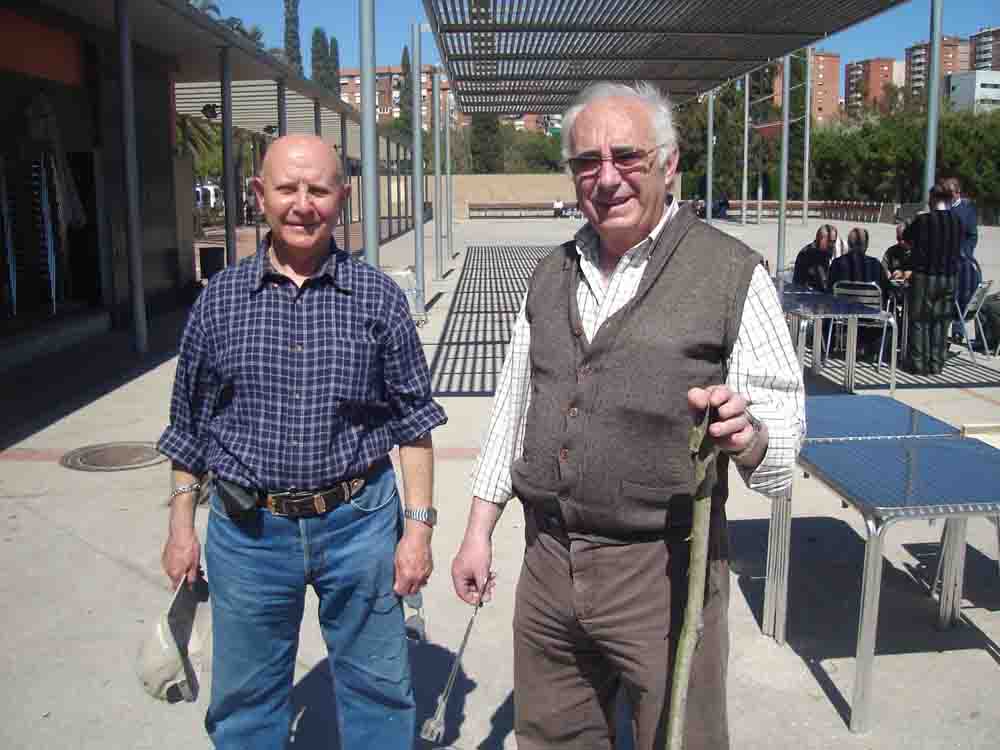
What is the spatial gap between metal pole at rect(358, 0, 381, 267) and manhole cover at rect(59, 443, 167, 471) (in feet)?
6.08

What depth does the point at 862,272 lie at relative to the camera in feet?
32.0

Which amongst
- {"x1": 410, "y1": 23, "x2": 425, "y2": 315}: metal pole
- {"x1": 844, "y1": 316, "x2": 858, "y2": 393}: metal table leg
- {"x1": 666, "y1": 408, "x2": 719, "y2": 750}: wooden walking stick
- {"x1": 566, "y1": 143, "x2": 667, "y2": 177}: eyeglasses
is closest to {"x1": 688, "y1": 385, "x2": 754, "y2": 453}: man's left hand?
{"x1": 666, "y1": 408, "x2": 719, "y2": 750}: wooden walking stick

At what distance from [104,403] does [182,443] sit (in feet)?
19.6

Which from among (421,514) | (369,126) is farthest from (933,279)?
(421,514)

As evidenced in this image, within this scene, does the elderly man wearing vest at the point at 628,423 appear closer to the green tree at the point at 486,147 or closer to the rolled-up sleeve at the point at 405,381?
the rolled-up sleeve at the point at 405,381

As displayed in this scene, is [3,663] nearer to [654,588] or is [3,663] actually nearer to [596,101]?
[654,588]

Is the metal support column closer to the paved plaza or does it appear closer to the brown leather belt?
the paved plaza

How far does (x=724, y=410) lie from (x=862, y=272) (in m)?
8.65

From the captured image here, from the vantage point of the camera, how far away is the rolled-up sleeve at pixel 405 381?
2.51 meters

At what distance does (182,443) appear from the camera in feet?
8.24

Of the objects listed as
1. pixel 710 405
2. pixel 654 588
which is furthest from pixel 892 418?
pixel 710 405

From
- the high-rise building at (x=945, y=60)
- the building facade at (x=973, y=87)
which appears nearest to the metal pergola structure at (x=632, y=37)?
the building facade at (x=973, y=87)

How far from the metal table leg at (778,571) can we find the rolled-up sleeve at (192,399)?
2.21 m

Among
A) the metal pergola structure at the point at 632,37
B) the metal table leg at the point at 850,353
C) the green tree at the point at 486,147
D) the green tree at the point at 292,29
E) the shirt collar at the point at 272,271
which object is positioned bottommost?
the metal table leg at the point at 850,353
